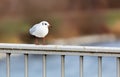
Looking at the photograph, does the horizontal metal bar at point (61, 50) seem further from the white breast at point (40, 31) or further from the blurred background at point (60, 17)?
the blurred background at point (60, 17)

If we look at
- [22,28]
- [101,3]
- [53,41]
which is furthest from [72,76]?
[101,3]

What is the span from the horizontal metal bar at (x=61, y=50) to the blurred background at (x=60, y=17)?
2.38 m

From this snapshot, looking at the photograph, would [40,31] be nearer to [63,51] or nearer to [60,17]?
[63,51]

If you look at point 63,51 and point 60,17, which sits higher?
point 60,17

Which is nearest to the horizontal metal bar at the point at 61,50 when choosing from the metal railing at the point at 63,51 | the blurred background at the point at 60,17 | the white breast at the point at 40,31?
the metal railing at the point at 63,51

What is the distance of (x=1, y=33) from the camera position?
138 inches

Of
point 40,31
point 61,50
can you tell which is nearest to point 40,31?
point 40,31

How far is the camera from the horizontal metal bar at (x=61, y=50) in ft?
3.14

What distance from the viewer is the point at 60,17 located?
379 cm

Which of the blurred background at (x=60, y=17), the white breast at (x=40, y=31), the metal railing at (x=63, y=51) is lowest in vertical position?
the metal railing at (x=63, y=51)

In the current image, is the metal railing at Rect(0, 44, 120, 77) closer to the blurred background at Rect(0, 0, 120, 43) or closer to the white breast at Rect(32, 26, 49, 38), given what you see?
the white breast at Rect(32, 26, 49, 38)

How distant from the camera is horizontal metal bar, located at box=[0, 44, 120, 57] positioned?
0.96m

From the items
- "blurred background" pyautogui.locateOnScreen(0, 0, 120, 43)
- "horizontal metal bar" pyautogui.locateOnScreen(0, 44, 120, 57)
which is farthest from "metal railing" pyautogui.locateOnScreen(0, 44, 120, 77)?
"blurred background" pyautogui.locateOnScreen(0, 0, 120, 43)

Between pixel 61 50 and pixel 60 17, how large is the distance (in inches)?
112
